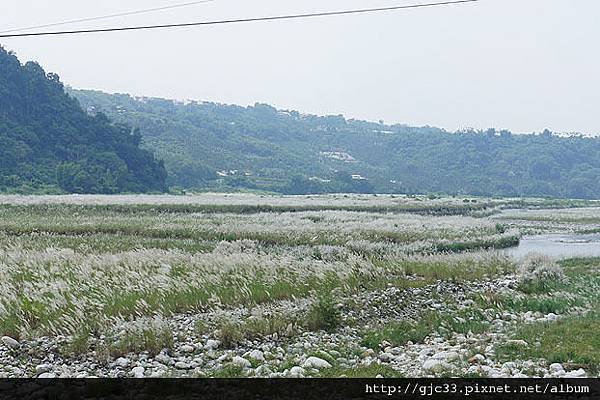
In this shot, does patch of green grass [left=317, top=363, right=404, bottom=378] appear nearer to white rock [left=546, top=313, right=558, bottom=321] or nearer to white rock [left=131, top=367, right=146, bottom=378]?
white rock [left=131, top=367, right=146, bottom=378]

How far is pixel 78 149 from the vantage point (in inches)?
4235

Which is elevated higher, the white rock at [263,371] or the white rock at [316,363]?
the white rock at [263,371]

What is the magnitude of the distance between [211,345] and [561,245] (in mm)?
32095

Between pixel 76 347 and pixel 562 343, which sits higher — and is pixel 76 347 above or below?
above

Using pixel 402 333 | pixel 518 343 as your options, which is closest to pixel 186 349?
pixel 402 333

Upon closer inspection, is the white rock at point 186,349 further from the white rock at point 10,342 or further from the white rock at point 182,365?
the white rock at point 10,342

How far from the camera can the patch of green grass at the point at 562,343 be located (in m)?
9.93

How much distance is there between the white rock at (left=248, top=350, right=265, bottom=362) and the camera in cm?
1056

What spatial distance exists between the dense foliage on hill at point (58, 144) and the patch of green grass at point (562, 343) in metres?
83.1

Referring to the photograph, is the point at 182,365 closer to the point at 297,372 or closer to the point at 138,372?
the point at 138,372

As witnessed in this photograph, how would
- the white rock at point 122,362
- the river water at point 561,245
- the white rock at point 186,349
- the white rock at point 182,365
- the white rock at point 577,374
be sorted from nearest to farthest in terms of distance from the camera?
the white rock at point 577,374 → the white rock at point 182,365 → the white rock at point 122,362 → the white rock at point 186,349 → the river water at point 561,245

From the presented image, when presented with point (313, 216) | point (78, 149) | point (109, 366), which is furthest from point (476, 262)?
point (78, 149)

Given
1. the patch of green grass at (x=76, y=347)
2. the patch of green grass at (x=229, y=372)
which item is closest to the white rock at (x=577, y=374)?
the patch of green grass at (x=229, y=372)

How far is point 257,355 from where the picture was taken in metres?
10.7
